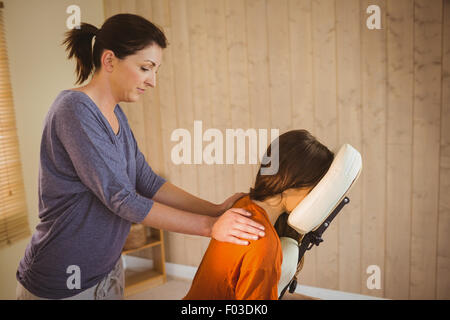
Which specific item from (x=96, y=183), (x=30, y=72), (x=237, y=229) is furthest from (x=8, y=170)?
(x=237, y=229)

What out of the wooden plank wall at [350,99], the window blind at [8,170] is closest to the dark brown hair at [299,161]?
the wooden plank wall at [350,99]

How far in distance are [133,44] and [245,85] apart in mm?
1491

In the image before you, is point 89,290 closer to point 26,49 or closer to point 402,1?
point 26,49

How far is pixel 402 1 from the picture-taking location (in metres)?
2.02

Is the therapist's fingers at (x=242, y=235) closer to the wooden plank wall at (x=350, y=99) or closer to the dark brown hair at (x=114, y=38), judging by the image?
the dark brown hair at (x=114, y=38)

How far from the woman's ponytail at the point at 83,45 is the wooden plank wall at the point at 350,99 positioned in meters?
1.44

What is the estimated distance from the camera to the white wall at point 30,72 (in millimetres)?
2268

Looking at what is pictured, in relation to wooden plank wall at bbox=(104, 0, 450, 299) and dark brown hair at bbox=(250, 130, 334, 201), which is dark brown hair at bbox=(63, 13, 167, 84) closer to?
dark brown hair at bbox=(250, 130, 334, 201)

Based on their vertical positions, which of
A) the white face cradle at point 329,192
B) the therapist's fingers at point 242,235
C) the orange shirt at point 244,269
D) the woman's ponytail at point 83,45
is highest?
the woman's ponytail at point 83,45

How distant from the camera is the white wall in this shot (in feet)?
7.44

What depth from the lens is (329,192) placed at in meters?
0.93

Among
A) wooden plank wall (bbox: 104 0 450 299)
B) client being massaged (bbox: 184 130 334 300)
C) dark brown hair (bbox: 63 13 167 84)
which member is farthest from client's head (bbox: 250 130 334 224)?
wooden plank wall (bbox: 104 0 450 299)

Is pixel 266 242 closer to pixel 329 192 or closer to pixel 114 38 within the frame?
pixel 329 192
